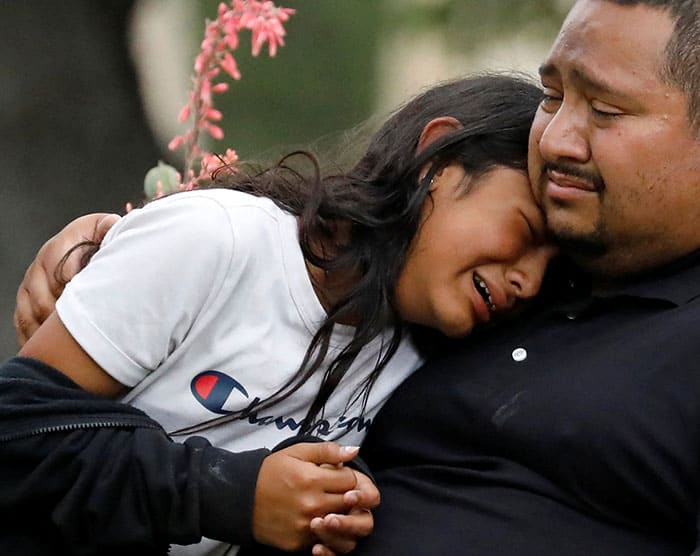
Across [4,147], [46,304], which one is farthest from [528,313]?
[4,147]

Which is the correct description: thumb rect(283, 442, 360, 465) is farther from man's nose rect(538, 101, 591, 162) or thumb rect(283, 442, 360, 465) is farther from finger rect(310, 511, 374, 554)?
man's nose rect(538, 101, 591, 162)

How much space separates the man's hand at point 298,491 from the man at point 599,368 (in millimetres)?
139

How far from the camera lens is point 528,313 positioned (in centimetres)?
213

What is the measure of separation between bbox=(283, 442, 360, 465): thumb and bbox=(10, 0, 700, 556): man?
16 cm

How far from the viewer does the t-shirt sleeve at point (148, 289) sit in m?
1.85

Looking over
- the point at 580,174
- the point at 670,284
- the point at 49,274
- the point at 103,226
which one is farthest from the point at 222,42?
the point at 670,284

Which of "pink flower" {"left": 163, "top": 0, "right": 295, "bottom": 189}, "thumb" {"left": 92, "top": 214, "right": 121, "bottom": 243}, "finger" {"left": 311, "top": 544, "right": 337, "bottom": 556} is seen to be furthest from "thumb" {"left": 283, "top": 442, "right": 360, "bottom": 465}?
"pink flower" {"left": 163, "top": 0, "right": 295, "bottom": 189}

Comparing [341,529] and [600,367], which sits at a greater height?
[600,367]

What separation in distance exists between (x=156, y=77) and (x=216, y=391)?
269 cm

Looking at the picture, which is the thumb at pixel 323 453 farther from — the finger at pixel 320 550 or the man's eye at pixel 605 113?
the man's eye at pixel 605 113

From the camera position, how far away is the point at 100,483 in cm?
Result: 176

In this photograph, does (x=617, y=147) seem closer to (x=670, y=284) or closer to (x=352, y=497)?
(x=670, y=284)

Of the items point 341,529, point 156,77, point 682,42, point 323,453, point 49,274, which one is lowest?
point 156,77

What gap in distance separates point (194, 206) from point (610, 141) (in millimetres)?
599
